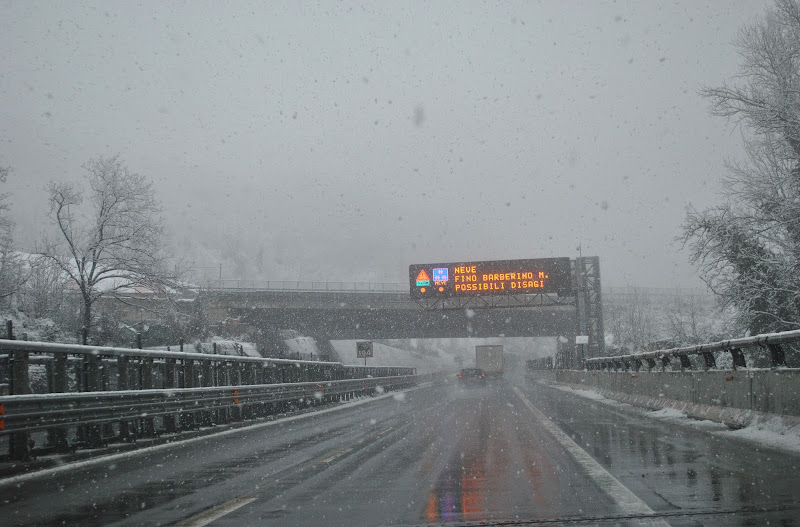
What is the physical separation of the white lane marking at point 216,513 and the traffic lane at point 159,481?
0.57ft

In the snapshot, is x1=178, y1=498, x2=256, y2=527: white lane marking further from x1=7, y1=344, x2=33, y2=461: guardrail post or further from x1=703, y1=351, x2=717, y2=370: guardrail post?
x1=703, y1=351, x2=717, y2=370: guardrail post

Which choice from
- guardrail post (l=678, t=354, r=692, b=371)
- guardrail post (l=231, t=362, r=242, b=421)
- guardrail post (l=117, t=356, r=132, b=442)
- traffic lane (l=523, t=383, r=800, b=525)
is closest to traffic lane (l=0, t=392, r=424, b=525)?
guardrail post (l=117, t=356, r=132, b=442)

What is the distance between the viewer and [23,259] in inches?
1606

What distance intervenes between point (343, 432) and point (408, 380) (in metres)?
37.0

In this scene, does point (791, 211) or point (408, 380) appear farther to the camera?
point (408, 380)

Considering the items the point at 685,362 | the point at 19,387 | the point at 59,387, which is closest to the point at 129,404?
the point at 59,387

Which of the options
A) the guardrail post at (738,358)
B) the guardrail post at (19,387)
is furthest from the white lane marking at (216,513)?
the guardrail post at (738,358)

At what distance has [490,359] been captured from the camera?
224ft

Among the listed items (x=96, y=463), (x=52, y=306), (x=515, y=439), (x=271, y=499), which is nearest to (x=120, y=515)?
(x=271, y=499)

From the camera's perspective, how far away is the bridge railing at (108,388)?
33.3ft

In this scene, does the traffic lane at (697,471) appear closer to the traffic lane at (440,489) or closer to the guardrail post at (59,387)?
the traffic lane at (440,489)

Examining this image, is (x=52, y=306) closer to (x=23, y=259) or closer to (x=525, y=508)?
(x=23, y=259)

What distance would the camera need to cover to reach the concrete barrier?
10.7m

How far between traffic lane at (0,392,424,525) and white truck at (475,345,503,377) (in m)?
53.8
